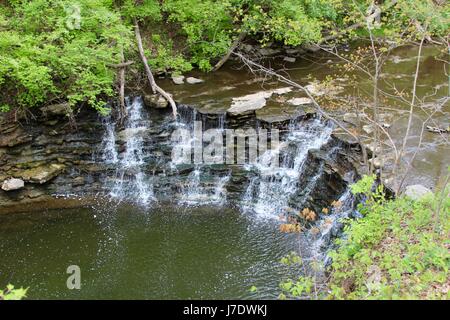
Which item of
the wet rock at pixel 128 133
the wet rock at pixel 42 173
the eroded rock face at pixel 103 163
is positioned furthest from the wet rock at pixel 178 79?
the wet rock at pixel 42 173

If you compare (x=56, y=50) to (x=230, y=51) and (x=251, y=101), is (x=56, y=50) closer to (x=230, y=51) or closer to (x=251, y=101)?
(x=251, y=101)

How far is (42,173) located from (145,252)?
13.2 feet

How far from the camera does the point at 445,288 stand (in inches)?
234

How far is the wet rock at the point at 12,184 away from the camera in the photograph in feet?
36.3

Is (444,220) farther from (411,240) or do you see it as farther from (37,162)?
(37,162)

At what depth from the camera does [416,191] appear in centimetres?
893

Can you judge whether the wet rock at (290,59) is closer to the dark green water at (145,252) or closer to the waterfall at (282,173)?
the waterfall at (282,173)

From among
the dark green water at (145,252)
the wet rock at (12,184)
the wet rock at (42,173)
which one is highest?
the wet rock at (42,173)

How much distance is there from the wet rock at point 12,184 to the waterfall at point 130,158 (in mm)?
2185

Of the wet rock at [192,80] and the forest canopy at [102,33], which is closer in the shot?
the forest canopy at [102,33]

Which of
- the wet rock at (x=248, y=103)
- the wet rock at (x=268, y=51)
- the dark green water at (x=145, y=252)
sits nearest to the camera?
the dark green water at (x=145, y=252)

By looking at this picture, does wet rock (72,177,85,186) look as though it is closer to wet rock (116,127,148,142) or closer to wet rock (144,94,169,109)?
wet rock (116,127,148,142)
